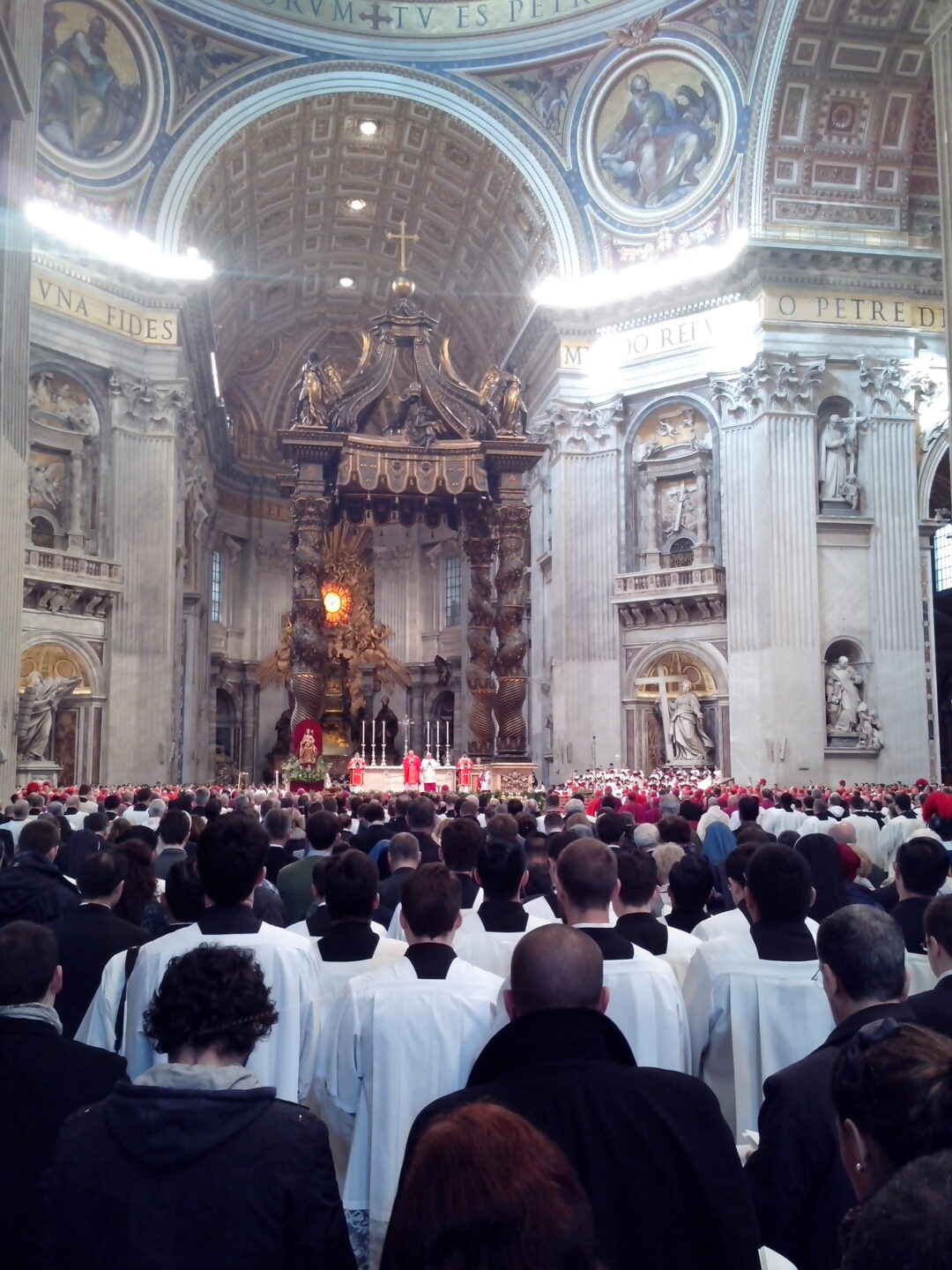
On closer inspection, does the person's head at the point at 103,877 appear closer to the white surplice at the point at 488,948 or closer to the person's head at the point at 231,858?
the person's head at the point at 231,858

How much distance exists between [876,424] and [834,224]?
4108 millimetres

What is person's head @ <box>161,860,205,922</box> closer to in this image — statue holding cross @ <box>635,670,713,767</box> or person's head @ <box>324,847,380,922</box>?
person's head @ <box>324,847,380,922</box>

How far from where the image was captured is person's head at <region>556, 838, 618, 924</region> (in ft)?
12.4

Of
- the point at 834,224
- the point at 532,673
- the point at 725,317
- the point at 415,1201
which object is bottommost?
the point at 415,1201

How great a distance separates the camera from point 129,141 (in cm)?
2427

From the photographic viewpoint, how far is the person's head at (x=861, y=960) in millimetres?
2908

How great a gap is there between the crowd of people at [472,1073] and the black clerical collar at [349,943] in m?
0.01

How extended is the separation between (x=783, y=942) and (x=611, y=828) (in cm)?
384

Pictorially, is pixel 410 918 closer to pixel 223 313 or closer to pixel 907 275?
pixel 907 275

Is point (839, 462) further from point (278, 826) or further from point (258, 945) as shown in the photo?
point (258, 945)

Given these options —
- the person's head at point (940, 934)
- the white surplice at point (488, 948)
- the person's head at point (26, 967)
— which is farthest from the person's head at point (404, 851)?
the person's head at point (26, 967)

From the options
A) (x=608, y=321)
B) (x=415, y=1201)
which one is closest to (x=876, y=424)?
(x=608, y=321)

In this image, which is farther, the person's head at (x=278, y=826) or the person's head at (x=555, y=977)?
the person's head at (x=278, y=826)

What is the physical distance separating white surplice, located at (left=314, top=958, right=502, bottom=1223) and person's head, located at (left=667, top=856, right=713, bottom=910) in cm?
214
